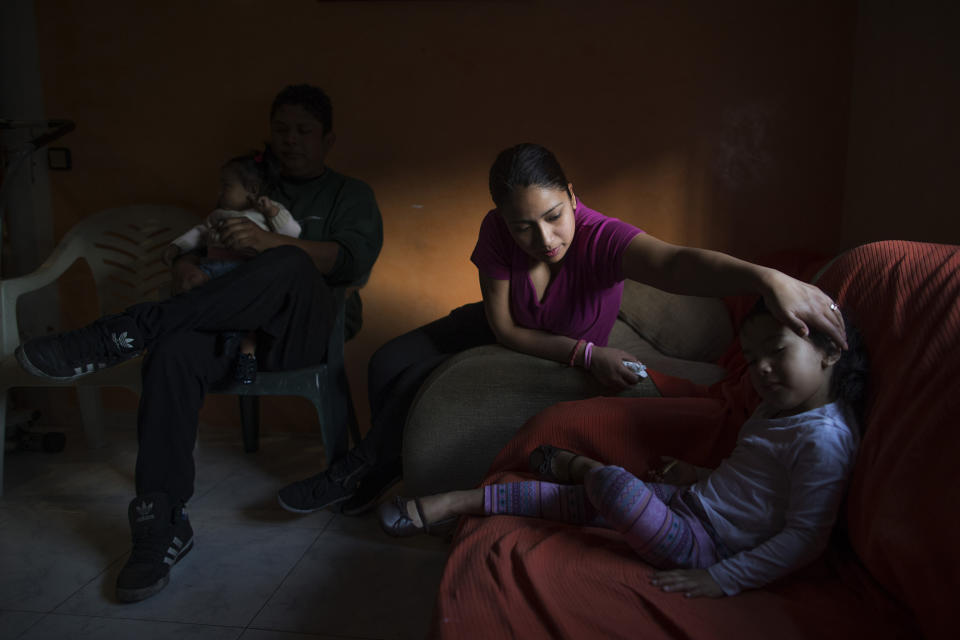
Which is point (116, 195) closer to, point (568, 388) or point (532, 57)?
point (532, 57)

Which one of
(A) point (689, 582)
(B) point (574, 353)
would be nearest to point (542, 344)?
(B) point (574, 353)

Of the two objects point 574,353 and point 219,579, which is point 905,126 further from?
point 219,579

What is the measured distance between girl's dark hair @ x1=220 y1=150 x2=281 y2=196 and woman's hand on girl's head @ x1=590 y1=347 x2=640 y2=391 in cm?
134

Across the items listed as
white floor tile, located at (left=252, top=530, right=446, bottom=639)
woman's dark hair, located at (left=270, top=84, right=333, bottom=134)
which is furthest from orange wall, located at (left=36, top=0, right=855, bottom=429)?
white floor tile, located at (left=252, top=530, right=446, bottom=639)

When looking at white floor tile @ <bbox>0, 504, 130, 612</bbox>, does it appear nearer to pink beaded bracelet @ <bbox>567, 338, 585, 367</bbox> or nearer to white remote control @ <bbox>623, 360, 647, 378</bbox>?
pink beaded bracelet @ <bbox>567, 338, 585, 367</bbox>

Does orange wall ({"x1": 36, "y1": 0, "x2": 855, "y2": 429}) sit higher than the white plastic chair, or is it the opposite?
orange wall ({"x1": 36, "y1": 0, "x2": 855, "y2": 429})

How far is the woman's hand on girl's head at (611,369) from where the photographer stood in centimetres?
150

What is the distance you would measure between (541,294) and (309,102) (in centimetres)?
115

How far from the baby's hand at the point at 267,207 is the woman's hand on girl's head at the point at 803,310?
1.57 m

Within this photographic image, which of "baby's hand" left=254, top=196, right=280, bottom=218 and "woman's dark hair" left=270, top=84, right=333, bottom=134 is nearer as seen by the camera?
"baby's hand" left=254, top=196, right=280, bottom=218

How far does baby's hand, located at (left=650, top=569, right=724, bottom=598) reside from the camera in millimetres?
970

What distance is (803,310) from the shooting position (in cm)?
103

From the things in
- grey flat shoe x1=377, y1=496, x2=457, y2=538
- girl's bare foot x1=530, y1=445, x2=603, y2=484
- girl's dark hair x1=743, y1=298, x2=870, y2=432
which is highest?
girl's dark hair x1=743, y1=298, x2=870, y2=432

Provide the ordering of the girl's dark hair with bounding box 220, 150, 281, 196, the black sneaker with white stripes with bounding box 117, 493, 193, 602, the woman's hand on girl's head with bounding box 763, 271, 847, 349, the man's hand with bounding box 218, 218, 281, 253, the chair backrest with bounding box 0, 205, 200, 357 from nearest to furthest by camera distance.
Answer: the woman's hand on girl's head with bounding box 763, 271, 847, 349 → the black sneaker with white stripes with bounding box 117, 493, 193, 602 → the man's hand with bounding box 218, 218, 281, 253 → the girl's dark hair with bounding box 220, 150, 281, 196 → the chair backrest with bounding box 0, 205, 200, 357
